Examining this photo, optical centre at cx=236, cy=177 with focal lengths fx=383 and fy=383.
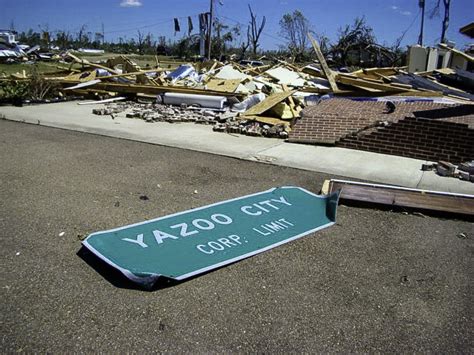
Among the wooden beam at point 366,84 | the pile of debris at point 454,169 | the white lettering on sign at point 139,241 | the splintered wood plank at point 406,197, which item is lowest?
the white lettering on sign at point 139,241

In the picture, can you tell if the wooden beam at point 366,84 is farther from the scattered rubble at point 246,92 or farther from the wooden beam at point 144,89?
the wooden beam at point 144,89

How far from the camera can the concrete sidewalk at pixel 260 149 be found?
5562mm

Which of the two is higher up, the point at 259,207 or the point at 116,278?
the point at 259,207

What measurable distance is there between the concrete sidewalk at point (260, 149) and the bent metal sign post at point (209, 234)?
5.28ft

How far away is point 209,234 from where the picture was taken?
351 centimetres

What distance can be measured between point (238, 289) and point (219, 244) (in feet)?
2.01

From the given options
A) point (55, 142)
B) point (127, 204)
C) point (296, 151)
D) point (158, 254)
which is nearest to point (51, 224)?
point (127, 204)

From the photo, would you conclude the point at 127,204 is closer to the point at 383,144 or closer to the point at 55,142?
the point at 55,142

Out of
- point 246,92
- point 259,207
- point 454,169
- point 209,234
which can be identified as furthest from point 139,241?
point 246,92

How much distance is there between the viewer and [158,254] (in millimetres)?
3100

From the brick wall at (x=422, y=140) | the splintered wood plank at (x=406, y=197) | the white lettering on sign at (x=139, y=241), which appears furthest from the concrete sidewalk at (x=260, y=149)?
the white lettering on sign at (x=139, y=241)

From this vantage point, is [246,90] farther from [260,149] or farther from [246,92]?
[260,149]

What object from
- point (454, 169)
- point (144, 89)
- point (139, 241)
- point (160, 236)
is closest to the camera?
point (139, 241)

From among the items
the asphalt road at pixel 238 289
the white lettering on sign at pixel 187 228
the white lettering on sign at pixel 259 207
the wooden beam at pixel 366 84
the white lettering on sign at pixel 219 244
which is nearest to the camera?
the asphalt road at pixel 238 289
